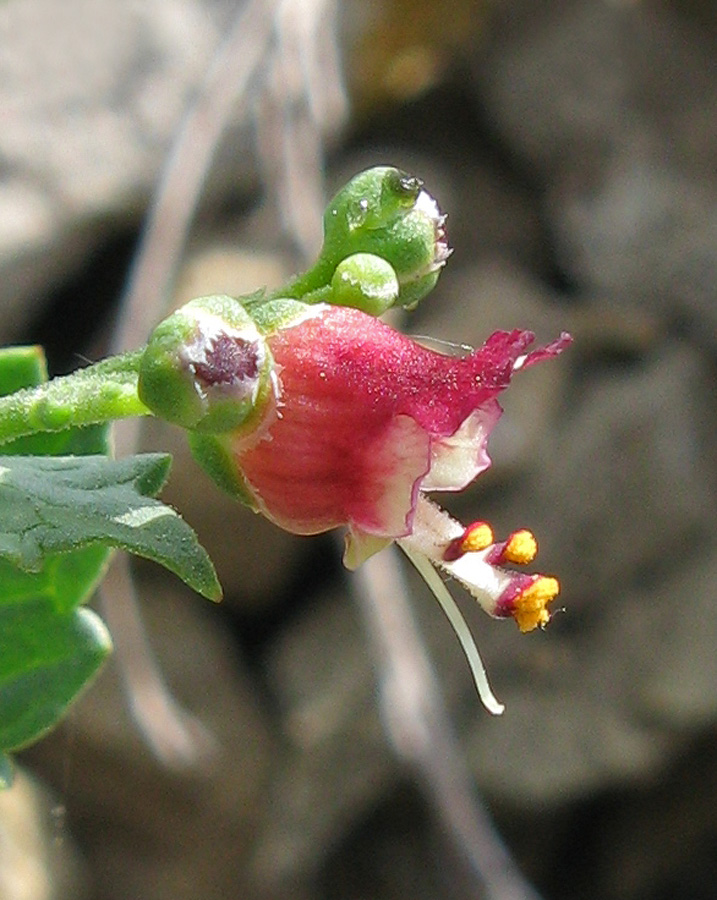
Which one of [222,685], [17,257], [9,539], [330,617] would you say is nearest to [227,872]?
[222,685]

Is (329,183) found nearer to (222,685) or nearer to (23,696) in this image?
(222,685)

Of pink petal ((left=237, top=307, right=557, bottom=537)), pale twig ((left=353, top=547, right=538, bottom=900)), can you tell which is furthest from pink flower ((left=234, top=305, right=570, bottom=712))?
pale twig ((left=353, top=547, right=538, bottom=900))

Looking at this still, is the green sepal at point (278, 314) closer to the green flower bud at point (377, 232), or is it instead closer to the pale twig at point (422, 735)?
the green flower bud at point (377, 232)

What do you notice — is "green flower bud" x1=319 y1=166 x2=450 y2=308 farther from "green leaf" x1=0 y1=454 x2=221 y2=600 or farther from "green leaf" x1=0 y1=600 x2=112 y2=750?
"green leaf" x1=0 y1=600 x2=112 y2=750

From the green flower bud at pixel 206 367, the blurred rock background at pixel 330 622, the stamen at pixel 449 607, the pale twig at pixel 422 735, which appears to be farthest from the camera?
the blurred rock background at pixel 330 622

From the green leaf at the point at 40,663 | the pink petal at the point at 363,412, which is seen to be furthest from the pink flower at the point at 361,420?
Answer: the green leaf at the point at 40,663

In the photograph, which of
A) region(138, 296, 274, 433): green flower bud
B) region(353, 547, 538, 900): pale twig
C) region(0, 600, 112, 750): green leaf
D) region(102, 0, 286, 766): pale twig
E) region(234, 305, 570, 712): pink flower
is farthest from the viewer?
region(353, 547, 538, 900): pale twig
